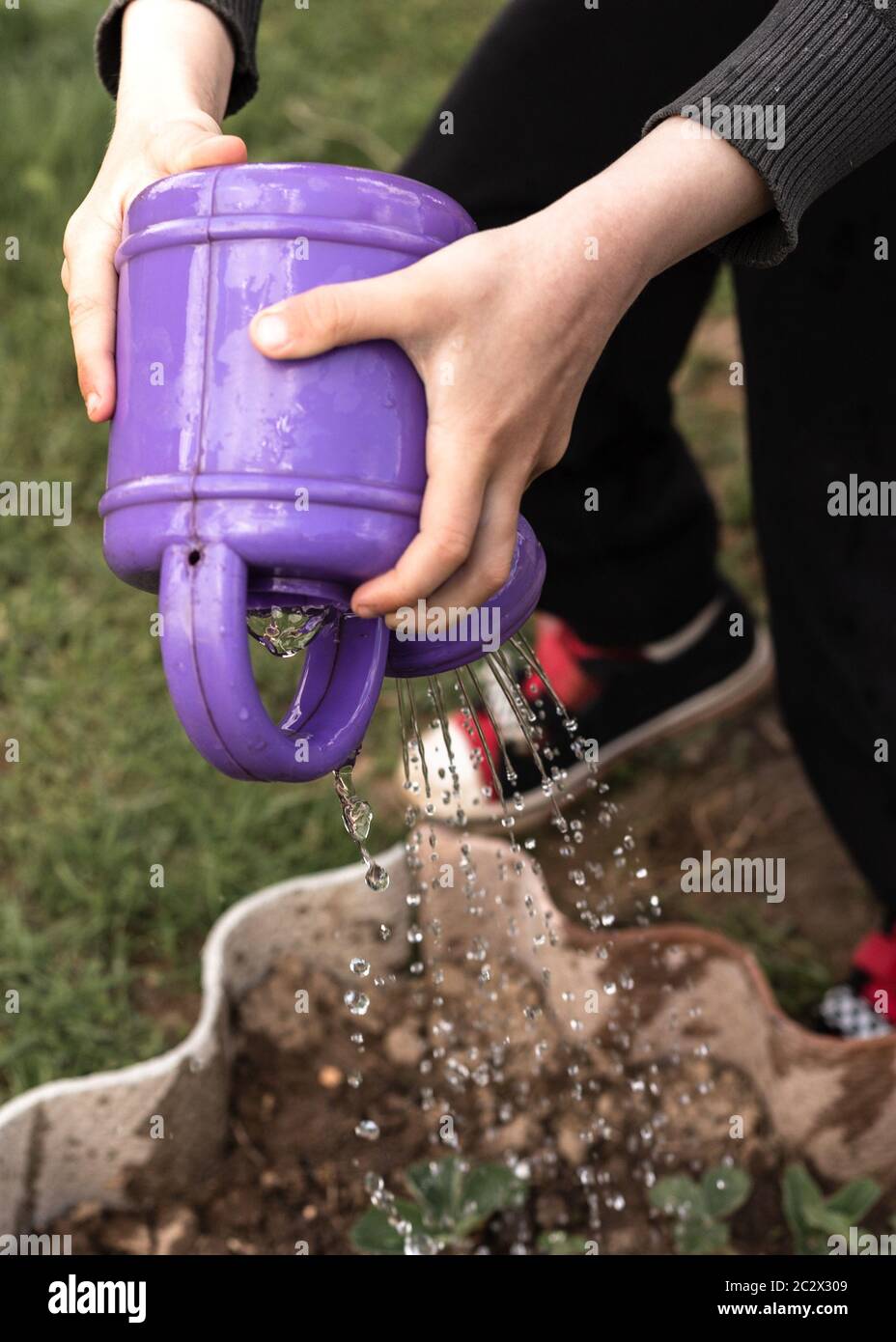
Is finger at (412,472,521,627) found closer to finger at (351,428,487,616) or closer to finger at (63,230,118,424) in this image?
finger at (351,428,487,616)

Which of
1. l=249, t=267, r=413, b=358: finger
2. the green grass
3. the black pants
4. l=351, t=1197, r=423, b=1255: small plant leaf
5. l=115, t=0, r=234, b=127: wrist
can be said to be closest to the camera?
l=249, t=267, r=413, b=358: finger

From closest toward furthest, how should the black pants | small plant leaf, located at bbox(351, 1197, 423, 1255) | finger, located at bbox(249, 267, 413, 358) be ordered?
finger, located at bbox(249, 267, 413, 358) < the black pants < small plant leaf, located at bbox(351, 1197, 423, 1255)

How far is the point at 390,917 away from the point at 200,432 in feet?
3.42

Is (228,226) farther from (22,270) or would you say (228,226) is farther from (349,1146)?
(22,270)

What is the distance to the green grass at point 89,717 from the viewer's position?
1.89 m

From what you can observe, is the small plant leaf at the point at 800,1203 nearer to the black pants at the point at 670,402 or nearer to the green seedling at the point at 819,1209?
the green seedling at the point at 819,1209

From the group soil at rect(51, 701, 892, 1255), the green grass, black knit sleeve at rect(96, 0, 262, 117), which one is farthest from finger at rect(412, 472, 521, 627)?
the green grass

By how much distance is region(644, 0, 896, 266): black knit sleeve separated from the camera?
1022 millimetres

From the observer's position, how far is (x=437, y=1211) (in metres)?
1.59

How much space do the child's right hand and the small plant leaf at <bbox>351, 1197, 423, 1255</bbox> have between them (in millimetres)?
984

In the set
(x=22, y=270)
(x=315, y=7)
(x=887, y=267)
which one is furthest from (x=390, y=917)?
(x=315, y=7)

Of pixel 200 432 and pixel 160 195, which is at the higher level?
pixel 160 195

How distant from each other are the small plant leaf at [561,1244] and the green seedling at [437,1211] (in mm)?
72
